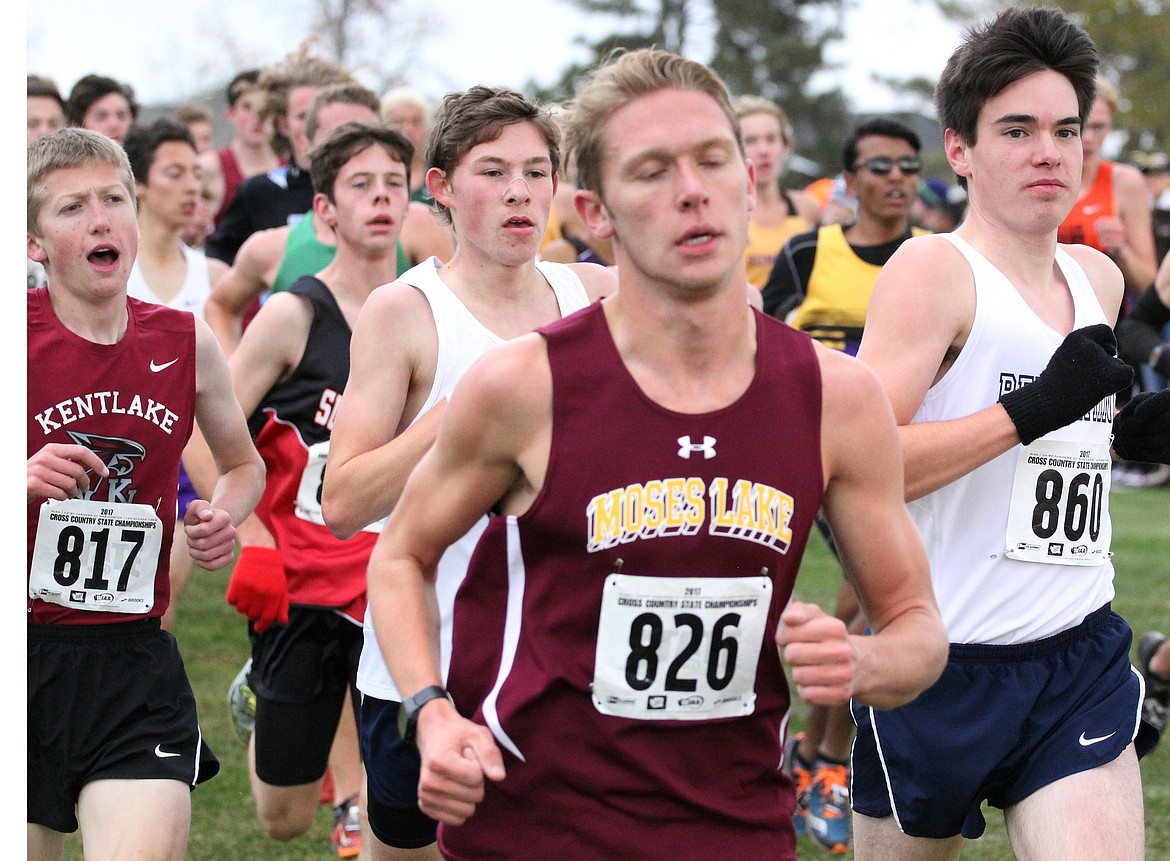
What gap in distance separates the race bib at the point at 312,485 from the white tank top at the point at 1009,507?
235 centimetres

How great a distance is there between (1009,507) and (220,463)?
2.13 m

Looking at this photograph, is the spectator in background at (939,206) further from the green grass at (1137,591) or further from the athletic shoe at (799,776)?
the athletic shoe at (799,776)

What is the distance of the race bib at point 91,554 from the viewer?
3.89 metres

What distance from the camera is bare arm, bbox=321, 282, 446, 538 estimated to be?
144 inches

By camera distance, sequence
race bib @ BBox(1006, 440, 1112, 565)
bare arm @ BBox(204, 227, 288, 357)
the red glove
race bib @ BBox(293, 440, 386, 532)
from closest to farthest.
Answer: race bib @ BBox(1006, 440, 1112, 565) → the red glove → race bib @ BBox(293, 440, 386, 532) → bare arm @ BBox(204, 227, 288, 357)

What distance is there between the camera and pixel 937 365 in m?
3.54

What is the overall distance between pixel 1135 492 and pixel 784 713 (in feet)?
44.5

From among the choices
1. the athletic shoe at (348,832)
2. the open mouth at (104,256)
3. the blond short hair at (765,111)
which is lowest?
the athletic shoe at (348,832)

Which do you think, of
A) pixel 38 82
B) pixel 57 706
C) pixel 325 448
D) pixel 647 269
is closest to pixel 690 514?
pixel 647 269

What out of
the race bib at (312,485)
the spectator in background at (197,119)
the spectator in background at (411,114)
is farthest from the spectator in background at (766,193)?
the spectator in background at (197,119)

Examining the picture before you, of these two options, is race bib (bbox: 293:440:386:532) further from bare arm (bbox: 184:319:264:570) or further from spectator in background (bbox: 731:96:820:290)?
spectator in background (bbox: 731:96:820:290)

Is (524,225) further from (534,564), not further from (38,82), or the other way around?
(38,82)

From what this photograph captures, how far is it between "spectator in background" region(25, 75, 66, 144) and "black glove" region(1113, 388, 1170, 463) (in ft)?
19.7

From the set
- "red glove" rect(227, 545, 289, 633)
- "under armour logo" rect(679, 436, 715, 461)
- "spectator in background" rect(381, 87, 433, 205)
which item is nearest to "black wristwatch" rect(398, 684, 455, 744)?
"under armour logo" rect(679, 436, 715, 461)
